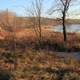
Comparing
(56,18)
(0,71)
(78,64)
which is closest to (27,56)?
(78,64)

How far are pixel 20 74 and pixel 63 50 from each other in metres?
8.22

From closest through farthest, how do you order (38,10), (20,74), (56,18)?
(20,74)
(38,10)
(56,18)

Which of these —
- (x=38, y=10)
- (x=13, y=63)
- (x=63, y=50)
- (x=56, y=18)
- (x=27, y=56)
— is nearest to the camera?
(x=13, y=63)

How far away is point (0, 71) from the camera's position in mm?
9898

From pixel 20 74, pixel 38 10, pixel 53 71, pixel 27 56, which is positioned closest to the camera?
pixel 20 74

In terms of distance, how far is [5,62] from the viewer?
12.1m

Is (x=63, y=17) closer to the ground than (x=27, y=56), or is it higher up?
higher up

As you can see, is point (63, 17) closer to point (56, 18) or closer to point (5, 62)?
point (56, 18)

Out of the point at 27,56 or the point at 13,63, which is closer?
the point at 13,63

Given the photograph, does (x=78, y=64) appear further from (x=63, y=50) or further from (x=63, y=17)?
(x=63, y=17)

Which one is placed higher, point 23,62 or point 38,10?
point 38,10

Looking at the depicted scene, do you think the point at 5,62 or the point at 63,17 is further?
the point at 63,17

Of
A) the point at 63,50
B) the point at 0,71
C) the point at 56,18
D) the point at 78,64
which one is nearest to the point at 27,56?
the point at 78,64

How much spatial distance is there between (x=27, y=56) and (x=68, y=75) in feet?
12.7
